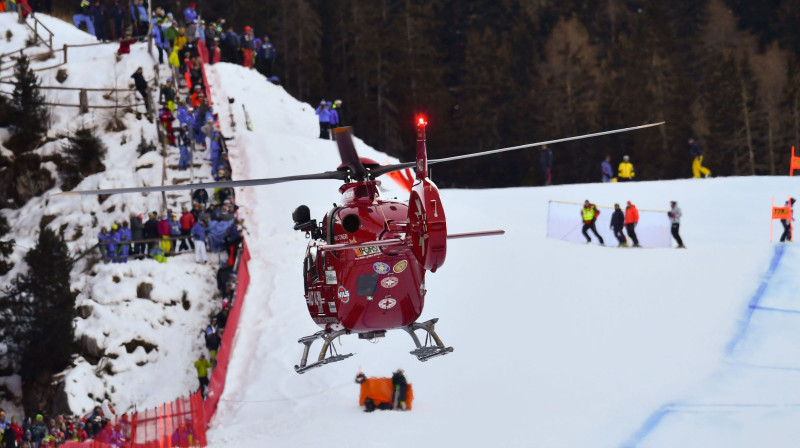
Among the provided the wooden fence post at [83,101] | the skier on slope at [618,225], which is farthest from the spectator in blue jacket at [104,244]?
the skier on slope at [618,225]

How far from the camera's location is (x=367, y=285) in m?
17.6

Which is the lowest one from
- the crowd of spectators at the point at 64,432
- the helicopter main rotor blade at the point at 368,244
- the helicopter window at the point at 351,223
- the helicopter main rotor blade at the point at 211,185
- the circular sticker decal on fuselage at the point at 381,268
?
the crowd of spectators at the point at 64,432

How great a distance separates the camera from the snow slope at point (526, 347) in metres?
24.5

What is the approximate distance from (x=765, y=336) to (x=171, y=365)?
14.9 m

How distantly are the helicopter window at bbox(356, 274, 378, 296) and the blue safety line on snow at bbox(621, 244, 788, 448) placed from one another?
26.9ft

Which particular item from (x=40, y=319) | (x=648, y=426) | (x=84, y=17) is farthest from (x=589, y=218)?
(x=84, y=17)

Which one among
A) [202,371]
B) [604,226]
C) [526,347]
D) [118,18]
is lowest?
[202,371]

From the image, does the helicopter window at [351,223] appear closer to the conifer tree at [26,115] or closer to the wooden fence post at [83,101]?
the conifer tree at [26,115]

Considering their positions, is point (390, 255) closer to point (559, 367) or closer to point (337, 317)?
point (337, 317)

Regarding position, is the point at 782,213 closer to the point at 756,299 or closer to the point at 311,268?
the point at 756,299

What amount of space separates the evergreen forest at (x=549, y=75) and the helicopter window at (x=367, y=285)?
45.4m

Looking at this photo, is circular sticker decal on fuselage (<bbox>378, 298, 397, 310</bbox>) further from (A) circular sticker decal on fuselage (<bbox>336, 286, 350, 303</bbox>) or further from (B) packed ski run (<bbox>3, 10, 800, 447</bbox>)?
(B) packed ski run (<bbox>3, 10, 800, 447</bbox>)

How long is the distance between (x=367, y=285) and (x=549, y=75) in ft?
182

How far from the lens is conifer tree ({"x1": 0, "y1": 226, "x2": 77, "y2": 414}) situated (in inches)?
1188
